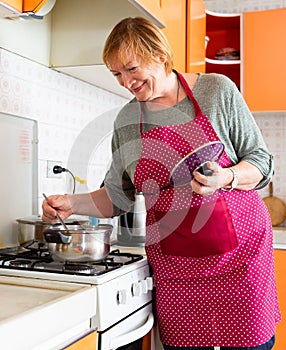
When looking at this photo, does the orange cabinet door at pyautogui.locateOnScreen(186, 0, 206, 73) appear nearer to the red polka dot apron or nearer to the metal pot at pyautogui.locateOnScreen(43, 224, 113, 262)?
the red polka dot apron

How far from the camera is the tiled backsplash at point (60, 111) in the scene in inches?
65.8

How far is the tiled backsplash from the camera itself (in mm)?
1671

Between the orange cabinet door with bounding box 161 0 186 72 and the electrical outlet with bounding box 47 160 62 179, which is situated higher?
the orange cabinet door with bounding box 161 0 186 72

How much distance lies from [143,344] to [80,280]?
1.34ft

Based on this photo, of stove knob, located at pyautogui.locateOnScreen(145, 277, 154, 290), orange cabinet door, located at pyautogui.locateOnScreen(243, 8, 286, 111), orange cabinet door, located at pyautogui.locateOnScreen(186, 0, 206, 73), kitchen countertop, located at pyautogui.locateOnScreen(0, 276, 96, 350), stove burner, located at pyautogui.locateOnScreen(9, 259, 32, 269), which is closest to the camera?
kitchen countertop, located at pyautogui.locateOnScreen(0, 276, 96, 350)

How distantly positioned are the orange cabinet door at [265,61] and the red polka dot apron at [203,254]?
157 cm

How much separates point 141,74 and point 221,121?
262 millimetres

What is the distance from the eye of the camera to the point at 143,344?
1.46 m

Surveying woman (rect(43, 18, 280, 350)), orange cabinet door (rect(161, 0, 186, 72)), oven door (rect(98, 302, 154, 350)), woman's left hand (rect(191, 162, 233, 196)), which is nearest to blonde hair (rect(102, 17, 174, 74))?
woman (rect(43, 18, 280, 350))

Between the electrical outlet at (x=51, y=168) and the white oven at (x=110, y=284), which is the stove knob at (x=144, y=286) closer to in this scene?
the white oven at (x=110, y=284)

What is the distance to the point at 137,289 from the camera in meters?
1.33

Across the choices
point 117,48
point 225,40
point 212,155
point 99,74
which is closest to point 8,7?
point 117,48

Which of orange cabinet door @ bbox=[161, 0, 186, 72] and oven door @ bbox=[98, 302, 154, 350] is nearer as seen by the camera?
oven door @ bbox=[98, 302, 154, 350]

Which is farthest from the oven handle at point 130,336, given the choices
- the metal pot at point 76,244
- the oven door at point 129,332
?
the metal pot at point 76,244
